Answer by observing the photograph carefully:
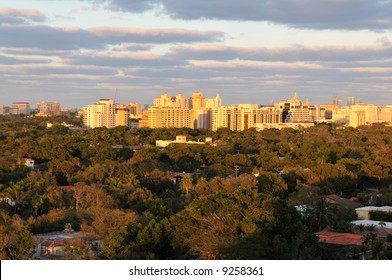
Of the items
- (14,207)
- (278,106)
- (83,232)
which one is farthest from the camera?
(278,106)

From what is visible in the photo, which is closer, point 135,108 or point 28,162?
point 28,162

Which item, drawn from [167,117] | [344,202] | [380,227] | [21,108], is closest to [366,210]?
[344,202]

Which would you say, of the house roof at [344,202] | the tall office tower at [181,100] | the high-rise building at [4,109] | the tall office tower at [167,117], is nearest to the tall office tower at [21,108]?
the high-rise building at [4,109]

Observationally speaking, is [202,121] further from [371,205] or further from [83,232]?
[83,232]

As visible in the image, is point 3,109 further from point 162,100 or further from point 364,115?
point 364,115

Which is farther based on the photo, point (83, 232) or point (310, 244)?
point (83, 232)

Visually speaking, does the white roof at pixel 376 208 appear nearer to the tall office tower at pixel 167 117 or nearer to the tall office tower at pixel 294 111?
the tall office tower at pixel 167 117

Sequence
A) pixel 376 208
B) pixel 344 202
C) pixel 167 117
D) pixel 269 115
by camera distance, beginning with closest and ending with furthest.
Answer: pixel 376 208
pixel 344 202
pixel 167 117
pixel 269 115

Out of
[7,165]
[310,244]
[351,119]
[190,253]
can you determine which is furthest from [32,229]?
[351,119]
